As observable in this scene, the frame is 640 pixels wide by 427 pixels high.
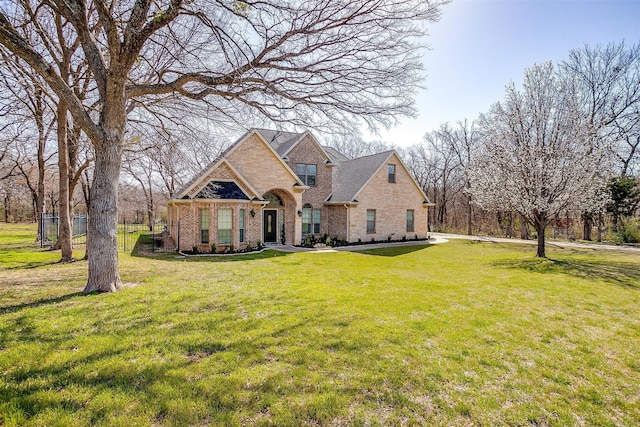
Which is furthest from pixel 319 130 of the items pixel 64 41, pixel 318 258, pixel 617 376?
pixel 64 41

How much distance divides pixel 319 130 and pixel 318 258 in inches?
312

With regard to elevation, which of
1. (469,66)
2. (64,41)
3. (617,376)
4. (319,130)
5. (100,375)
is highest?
(64,41)

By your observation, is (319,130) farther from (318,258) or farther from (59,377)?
(318,258)

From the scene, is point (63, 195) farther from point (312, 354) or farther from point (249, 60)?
point (312, 354)

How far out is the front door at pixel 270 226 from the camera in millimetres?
19281

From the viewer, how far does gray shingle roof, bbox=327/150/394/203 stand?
821 inches

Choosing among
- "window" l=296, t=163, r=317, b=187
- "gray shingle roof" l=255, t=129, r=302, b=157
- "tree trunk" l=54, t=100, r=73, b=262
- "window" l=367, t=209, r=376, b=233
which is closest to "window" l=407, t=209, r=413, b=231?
"window" l=367, t=209, r=376, b=233

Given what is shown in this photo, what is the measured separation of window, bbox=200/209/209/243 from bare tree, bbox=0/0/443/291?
8.34 metres

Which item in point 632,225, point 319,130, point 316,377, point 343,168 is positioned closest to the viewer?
point 316,377

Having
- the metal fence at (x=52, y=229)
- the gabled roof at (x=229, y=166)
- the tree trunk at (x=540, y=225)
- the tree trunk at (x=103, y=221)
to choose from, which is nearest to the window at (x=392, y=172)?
the gabled roof at (x=229, y=166)

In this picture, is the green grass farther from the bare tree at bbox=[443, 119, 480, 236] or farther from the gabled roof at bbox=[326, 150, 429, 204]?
the bare tree at bbox=[443, 119, 480, 236]

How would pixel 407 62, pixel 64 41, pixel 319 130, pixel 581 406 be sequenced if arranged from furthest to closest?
pixel 64 41 < pixel 319 130 < pixel 407 62 < pixel 581 406

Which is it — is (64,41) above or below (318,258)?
above

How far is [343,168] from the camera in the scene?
2472cm
